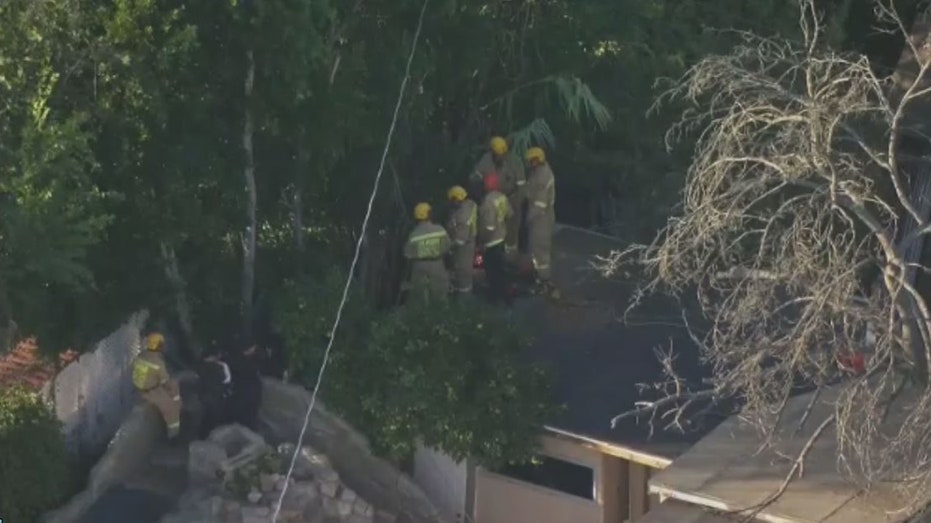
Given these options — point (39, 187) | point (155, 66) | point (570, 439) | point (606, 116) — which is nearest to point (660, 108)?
point (606, 116)

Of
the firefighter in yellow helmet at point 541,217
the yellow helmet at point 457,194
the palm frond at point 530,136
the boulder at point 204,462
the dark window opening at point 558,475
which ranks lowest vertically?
the dark window opening at point 558,475

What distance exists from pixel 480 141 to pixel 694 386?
15.9ft

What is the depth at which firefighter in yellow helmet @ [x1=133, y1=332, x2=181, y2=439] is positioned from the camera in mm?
17984

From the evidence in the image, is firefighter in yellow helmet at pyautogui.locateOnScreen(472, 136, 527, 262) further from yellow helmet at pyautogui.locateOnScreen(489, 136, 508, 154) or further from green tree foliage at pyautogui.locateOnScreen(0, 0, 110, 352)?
green tree foliage at pyautogui.locateOnScreen(0, 0, 110, 352)

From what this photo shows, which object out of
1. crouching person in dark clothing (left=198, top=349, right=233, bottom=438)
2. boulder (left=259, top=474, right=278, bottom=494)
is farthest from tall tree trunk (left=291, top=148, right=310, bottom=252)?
boulder (left=259, top=474, right=278, bottom=494)

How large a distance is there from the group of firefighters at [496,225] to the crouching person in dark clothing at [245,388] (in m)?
1.90

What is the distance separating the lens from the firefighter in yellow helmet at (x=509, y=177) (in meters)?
20.4

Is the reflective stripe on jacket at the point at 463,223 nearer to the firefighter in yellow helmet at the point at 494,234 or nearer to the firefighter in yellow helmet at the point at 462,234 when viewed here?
the firefighter in yellow helmet at the point at 462,234

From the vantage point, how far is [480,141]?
71.8 ft

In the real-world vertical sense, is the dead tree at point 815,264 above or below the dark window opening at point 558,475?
above

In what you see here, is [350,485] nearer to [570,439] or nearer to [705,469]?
[570,439]

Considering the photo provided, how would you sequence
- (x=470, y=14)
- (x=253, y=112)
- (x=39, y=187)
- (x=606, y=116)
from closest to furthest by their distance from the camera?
(x=39, y=187)
(x=253, y=112)
(x=470, y=14)
(x=606, y=116)

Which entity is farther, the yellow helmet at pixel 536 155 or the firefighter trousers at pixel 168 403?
the yellow helmet at pixel 536 155

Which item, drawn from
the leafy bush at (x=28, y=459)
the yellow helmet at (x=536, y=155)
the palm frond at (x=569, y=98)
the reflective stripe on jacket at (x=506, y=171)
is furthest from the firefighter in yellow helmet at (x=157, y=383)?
the palm frond at (x=569, y=98)
